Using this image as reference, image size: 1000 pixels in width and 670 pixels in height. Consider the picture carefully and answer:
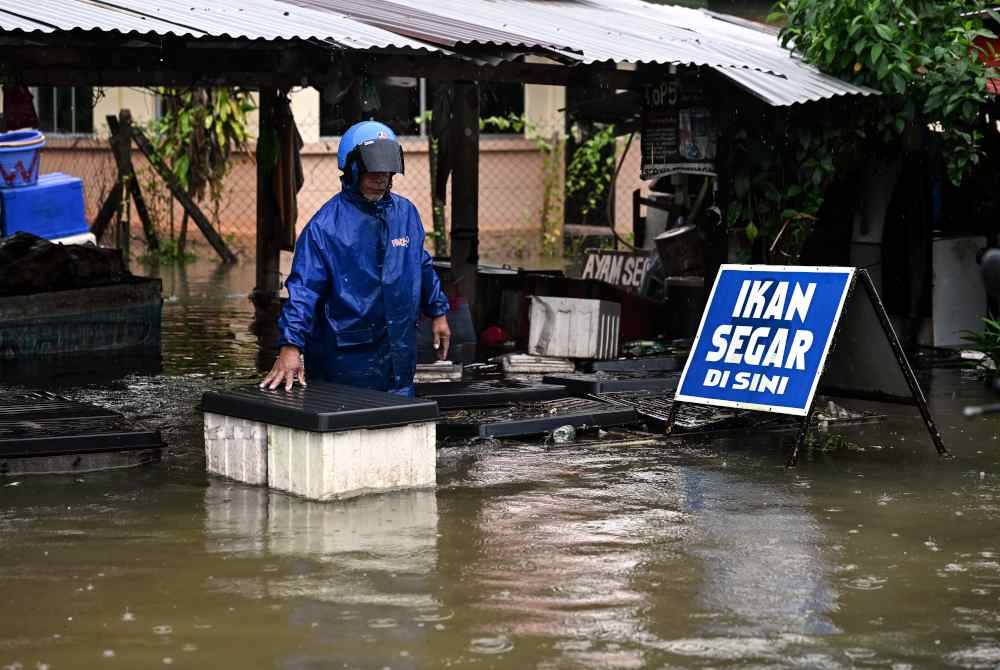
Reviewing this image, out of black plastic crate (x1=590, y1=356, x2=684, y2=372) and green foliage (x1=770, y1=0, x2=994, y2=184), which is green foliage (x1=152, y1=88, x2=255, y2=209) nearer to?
black plastic crate (x1=590, y1=356, x2=684, y2=372)

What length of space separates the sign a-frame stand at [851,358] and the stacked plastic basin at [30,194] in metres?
7.30

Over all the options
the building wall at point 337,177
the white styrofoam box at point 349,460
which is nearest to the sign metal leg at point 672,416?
the white styrofoam box at point 349,460

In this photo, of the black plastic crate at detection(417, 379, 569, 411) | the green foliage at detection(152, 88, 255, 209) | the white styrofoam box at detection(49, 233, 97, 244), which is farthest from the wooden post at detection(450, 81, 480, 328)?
the green foliage at detection(152, 88, 255, 209)

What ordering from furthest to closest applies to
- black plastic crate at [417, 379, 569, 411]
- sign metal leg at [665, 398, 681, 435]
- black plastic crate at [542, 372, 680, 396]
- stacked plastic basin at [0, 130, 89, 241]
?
stacked plastic basin at [0, 130, 89, 241] → black plastic crate at [542, 372, 680, 396] → black plastic crate at [417, 379, 569, 411] → sign metal leg at [665, 398, 681, 435]

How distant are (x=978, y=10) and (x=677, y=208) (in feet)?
13.6

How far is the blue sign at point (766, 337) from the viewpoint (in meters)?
8.49

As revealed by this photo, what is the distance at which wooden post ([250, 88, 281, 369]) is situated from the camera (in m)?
13.8

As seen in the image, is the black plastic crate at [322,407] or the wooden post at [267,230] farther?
the wooden post at [267,230]

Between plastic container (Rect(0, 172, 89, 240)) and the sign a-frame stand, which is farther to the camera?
plastic container (Rect(0, 172, 89, 240))

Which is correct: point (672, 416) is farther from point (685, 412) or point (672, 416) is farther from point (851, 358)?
point (851, 358)

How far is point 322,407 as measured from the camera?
7.13 meters

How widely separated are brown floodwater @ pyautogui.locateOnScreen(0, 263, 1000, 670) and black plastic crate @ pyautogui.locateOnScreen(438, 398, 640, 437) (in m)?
0.15

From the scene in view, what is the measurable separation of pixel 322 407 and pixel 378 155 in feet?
4.20

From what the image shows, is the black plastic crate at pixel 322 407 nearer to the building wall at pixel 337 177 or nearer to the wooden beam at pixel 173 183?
the wooden beam at pixel 173 183
